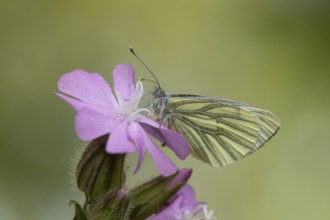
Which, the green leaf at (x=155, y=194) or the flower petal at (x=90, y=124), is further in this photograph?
the green leaf at (x=155, y=194)

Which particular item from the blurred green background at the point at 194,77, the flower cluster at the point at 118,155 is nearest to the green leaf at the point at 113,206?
the flower cluster at the point at 118,155

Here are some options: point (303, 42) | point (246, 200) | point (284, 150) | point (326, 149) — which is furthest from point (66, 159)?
point (303, 42)

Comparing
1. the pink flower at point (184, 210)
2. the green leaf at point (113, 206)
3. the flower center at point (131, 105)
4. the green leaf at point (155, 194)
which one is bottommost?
the pink flower at point (184, 210)

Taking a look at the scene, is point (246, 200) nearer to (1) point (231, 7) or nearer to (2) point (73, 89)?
(1) point (231, 7)

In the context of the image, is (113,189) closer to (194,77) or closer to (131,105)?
(131,105)

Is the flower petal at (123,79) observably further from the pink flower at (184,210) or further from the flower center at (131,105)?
the pink flower at (184,210)

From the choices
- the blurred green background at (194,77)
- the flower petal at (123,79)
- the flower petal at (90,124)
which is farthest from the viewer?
the blurred green background at (194,77)
